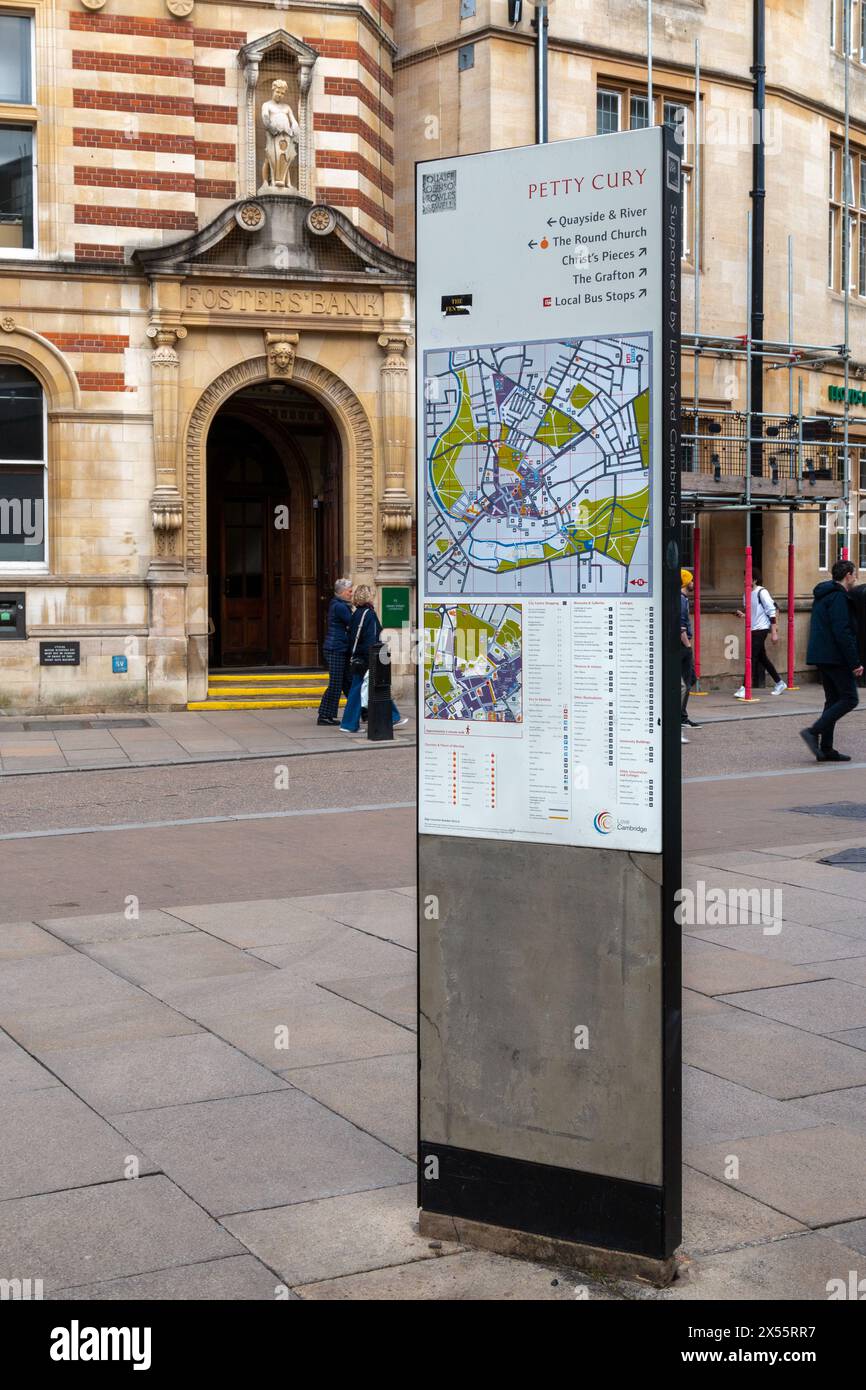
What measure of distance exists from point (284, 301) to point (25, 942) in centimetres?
1399

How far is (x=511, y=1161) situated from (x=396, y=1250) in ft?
1.34

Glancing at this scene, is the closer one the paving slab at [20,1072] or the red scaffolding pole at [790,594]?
the paving slab at [20,1072]

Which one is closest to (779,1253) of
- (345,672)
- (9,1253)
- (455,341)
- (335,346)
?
(9,1253)

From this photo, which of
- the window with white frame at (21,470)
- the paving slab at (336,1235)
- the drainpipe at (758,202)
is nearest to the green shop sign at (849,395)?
the drainpipe at (758,202)

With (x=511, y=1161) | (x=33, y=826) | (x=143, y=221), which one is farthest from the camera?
(x=143, y=221)

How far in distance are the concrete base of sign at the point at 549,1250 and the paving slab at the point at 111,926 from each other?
4.01m

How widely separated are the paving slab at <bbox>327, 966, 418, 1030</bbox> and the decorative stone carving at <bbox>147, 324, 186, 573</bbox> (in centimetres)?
1359

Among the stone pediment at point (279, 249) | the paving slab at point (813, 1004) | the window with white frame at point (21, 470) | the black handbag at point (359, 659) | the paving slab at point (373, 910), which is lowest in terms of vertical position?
the paving slab at point (813, 1004)

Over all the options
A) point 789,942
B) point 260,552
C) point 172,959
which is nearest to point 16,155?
point 260,552

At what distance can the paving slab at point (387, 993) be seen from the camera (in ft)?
21.1

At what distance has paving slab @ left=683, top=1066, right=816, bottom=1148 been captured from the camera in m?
5.06

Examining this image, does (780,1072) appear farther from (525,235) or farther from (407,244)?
(407,244)

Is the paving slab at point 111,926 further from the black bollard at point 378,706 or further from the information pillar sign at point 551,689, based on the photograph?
the black bollard at point 378,706
